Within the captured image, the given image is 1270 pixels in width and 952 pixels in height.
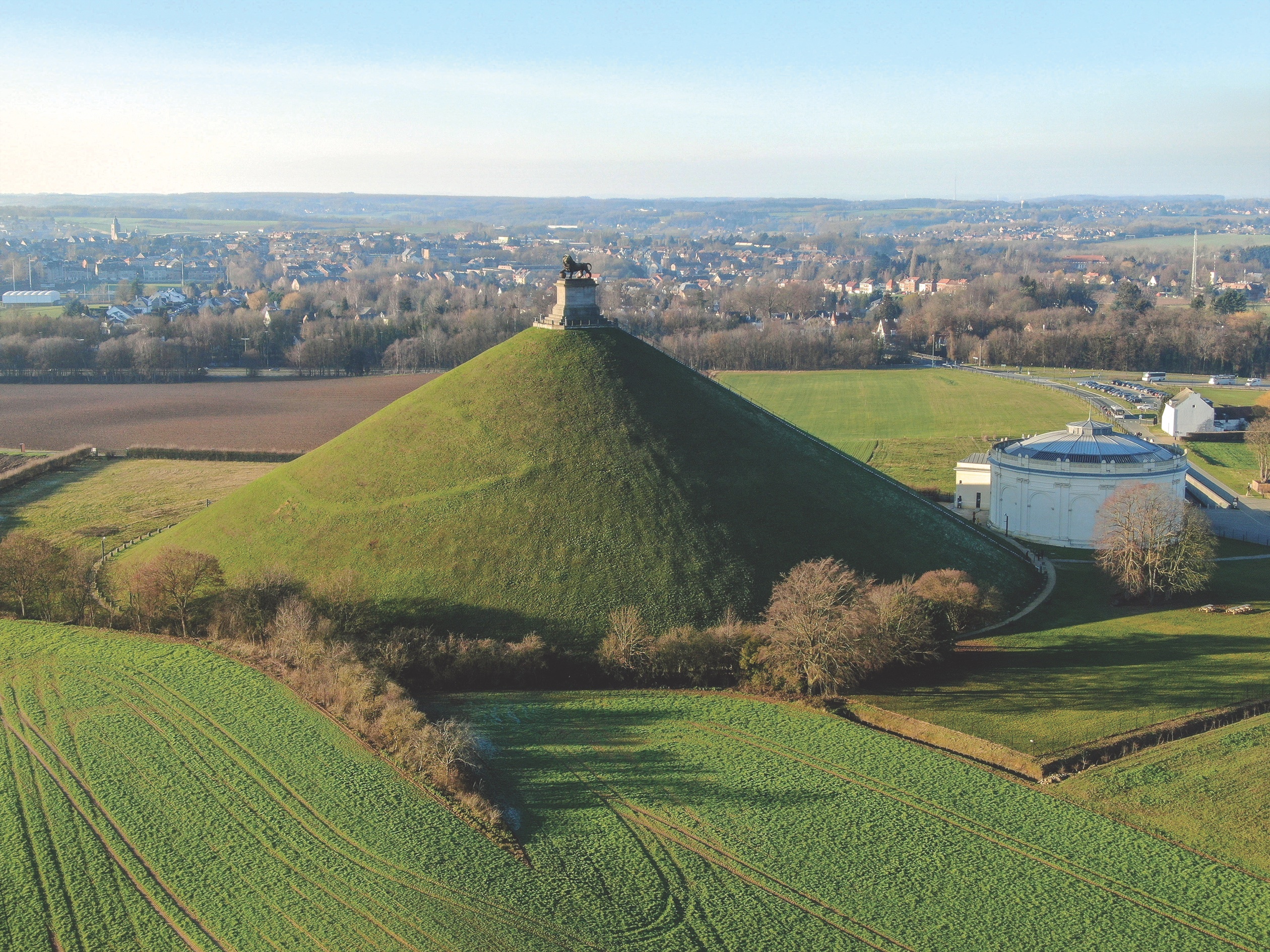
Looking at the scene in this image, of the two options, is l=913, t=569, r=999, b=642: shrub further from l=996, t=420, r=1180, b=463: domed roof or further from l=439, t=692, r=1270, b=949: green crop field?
l=996, t=420, r=1180, b=463: domed roof

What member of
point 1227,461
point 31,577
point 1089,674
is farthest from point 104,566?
point 1227,461

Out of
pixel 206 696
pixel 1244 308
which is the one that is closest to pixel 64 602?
pixel 206 696

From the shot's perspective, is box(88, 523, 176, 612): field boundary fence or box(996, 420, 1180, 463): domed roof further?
box(996, 420, 1180, 463): domed roof

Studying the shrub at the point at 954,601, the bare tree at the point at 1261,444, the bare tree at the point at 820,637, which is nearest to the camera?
the bare tree at the point at 820,637

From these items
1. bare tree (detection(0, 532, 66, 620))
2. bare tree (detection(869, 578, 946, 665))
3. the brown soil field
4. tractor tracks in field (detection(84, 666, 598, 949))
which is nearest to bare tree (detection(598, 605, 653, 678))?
bare tree (detection(869, 578, 946, 665))

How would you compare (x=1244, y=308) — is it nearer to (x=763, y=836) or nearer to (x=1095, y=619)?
(x=1095, y=619)

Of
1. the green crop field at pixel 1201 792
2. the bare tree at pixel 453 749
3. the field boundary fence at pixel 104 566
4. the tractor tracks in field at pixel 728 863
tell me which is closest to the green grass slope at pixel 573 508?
the field boundary fence at pixel 104 566

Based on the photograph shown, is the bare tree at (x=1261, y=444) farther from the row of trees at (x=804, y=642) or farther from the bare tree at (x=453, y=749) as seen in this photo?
the bare tree at (x=453, y=749)
